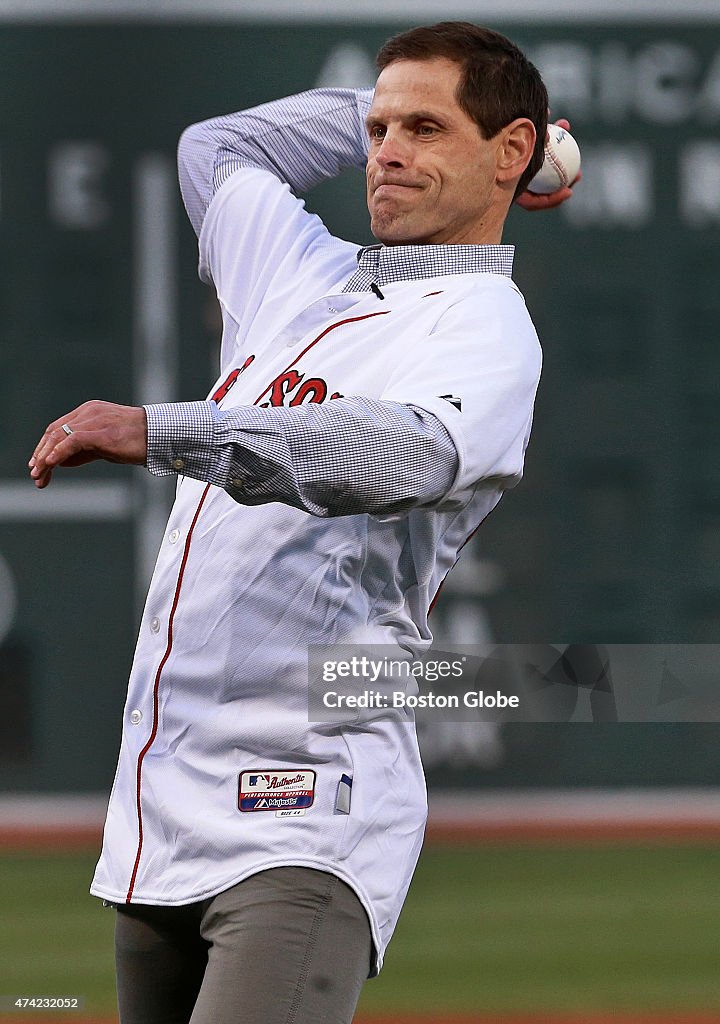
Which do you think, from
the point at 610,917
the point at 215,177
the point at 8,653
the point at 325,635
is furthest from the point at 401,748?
the point at 8,653

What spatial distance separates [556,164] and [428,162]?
32cm

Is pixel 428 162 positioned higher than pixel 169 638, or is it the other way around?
pixel 428 162

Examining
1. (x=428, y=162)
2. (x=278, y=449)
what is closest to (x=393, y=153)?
(x=428, y=162)

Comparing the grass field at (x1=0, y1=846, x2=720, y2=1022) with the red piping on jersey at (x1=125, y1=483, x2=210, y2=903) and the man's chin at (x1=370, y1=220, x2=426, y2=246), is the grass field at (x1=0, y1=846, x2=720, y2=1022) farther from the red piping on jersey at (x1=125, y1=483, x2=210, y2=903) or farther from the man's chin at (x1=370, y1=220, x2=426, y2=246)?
the man's chin at (x1=370, y1=220, x2=426, y2=246)

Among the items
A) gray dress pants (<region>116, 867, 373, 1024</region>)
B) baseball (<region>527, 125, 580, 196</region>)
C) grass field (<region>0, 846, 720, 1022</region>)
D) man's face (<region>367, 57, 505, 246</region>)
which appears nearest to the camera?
gray dress pants (<region>116, 867, 373, 1024</region>)

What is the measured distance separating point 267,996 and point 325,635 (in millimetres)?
332

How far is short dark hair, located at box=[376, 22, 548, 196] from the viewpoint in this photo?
1.54m

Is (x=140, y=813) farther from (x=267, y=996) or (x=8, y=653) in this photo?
(x=8, y=653)

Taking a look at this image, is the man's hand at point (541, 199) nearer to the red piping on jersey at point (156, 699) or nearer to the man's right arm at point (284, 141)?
the man's right arm at point (284, 141)

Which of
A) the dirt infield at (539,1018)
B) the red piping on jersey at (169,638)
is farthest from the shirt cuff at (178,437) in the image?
the dirt infield at (539,1018)

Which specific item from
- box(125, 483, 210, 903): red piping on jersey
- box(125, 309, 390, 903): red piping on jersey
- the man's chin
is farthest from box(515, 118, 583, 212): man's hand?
box(125, 483, 210, 903): red piping on jersey

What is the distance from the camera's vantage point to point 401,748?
1.49 meters

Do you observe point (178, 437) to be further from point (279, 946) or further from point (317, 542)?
point (279, 946)

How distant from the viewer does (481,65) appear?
5.08 ft
